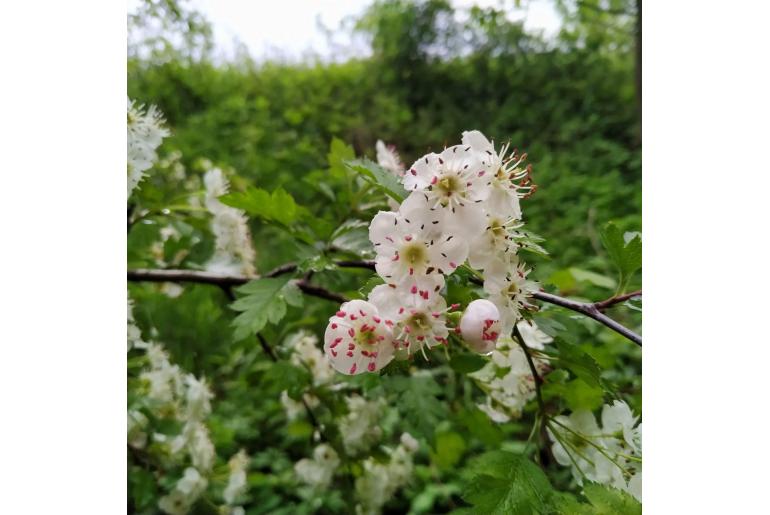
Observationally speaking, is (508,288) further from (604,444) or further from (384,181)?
(604,444)

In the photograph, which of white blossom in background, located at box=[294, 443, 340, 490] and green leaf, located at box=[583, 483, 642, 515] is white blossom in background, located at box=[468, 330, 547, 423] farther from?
white blossom in background, located at box=[294, 443, 340, 490]

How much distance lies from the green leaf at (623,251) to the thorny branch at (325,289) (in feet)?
0.07

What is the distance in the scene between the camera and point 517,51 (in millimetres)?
3008

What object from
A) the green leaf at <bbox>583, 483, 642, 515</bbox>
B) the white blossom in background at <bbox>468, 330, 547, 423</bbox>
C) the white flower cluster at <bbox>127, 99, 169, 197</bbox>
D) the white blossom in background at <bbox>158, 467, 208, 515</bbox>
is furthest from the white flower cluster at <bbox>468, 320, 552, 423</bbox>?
the white blossom in background at <bbox>158, 467, 208, 515</bbox>

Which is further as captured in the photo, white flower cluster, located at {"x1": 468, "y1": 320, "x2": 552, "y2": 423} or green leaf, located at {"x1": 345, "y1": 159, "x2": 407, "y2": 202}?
white flower cluster, located at {"x1": 468, "y1": 320, "x2": 552, "y2": 423}

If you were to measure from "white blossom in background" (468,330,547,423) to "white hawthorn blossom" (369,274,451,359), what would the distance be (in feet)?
0.97

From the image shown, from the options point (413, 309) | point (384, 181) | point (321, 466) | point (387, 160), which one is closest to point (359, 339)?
point (413, 309)

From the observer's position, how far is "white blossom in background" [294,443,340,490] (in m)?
1.19

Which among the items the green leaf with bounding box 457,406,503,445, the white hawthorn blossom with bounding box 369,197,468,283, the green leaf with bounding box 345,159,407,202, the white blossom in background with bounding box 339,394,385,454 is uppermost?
the green leaf with bounding box 345,159,407,202

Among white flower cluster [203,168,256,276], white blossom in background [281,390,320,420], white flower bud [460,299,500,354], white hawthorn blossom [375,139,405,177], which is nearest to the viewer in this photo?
white flower bud [460,299,500,354]

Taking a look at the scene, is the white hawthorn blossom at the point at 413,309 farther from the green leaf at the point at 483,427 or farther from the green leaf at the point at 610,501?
→ the green leaf at the point at 483,427

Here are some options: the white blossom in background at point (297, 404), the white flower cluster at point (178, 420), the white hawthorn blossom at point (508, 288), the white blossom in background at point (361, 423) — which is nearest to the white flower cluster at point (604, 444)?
the white hawthorn blossom at point (508, 288)
